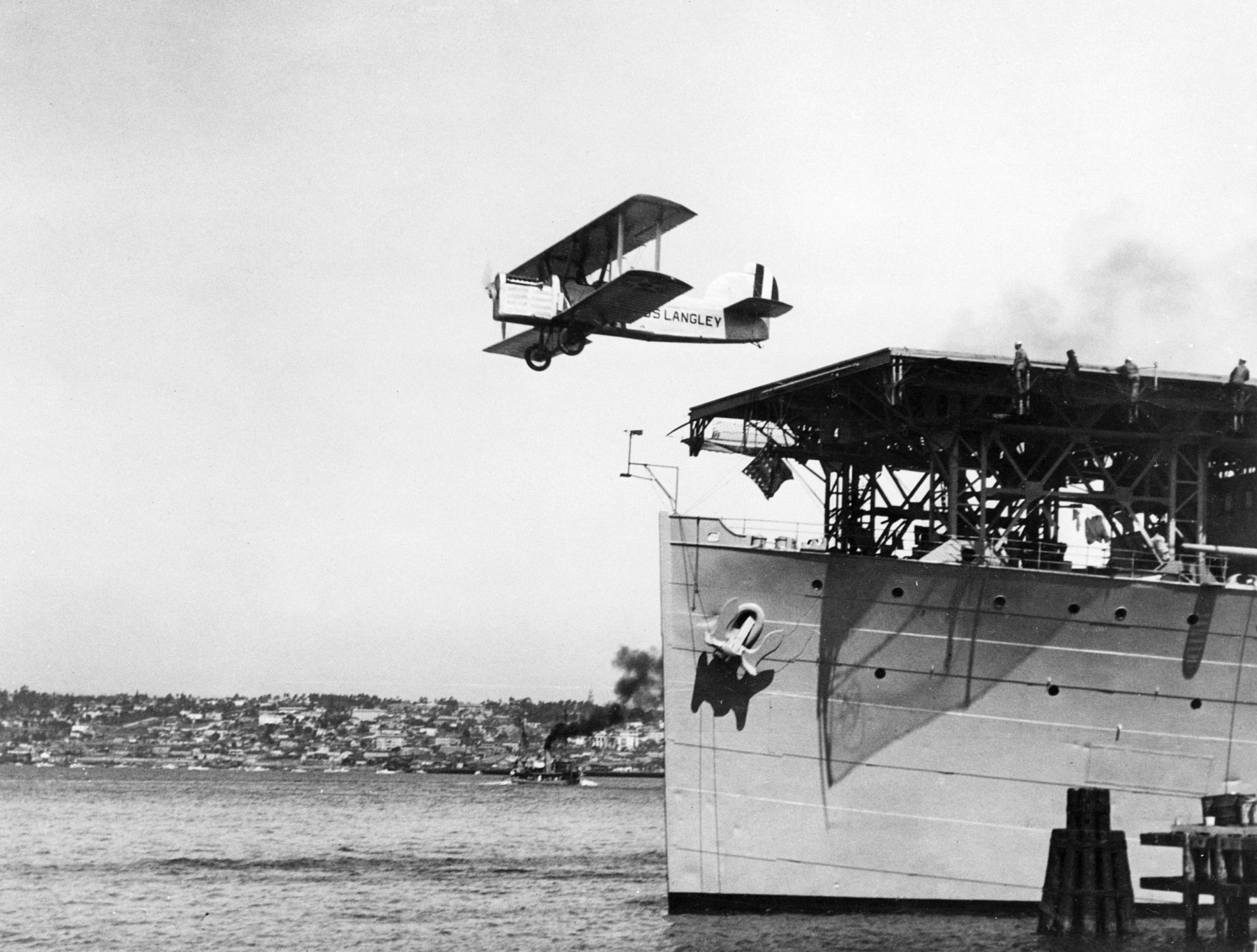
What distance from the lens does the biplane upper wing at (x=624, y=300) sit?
27500 mm

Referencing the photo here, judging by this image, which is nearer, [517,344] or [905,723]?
[905,723]

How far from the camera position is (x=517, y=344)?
32094 millimetres

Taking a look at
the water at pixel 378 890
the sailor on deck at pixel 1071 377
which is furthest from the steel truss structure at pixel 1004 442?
the water at pixel 378 890

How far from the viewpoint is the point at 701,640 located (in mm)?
27438

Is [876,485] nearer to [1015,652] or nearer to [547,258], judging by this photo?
[1015,652]

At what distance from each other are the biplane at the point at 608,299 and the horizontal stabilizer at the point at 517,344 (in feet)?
0.08

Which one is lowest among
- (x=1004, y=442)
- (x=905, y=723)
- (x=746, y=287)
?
(x=905, y=723)

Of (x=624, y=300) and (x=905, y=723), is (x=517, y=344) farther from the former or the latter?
(x=905, y=723)

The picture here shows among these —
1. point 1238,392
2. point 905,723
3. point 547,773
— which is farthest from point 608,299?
point 547,773

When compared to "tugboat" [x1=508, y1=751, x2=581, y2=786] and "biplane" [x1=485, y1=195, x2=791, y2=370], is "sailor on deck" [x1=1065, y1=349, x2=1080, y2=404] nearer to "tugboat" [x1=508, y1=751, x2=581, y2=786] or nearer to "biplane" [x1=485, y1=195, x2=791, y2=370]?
"biplane" [x1=485, y1=195, x2=791, y2=370]

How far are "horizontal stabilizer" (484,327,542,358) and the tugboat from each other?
112 metres

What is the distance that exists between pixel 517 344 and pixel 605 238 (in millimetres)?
3144

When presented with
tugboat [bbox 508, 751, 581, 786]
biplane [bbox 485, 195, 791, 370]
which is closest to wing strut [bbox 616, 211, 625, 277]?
biplane [bbox 485, 195, 791, 370]

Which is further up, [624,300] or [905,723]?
[624,300]
